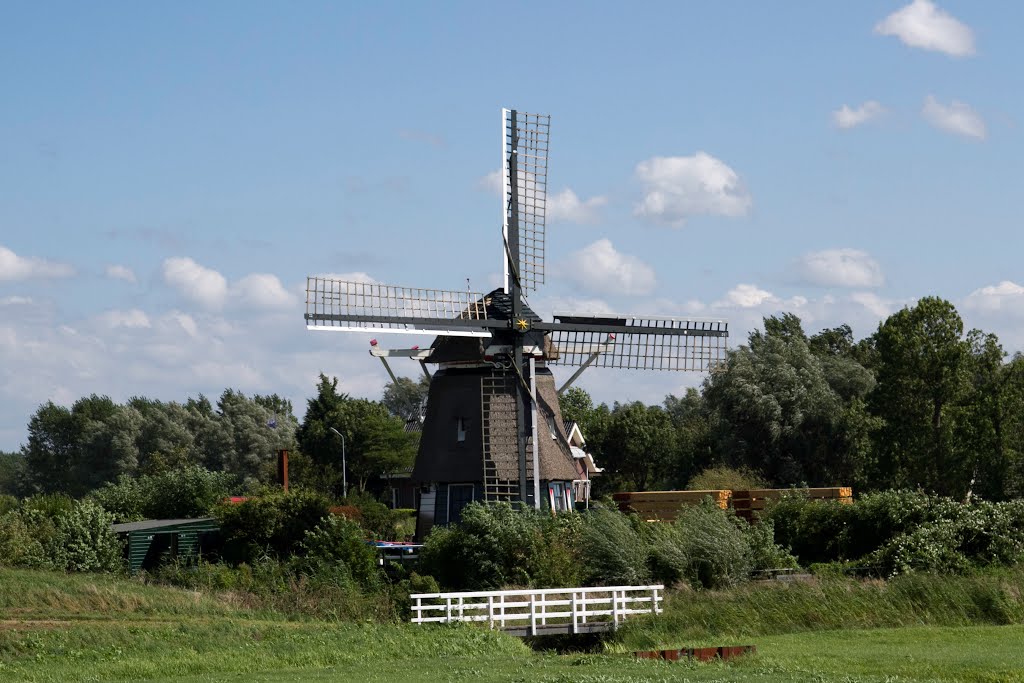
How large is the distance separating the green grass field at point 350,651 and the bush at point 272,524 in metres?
6.17

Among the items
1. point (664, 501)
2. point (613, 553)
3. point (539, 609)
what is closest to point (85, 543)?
point (539, 609)

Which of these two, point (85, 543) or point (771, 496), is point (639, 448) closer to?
point (771, 496)

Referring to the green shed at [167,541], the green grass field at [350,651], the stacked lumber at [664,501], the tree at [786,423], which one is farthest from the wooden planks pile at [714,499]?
the tree at [786,423]

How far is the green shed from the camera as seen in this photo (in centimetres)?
4203

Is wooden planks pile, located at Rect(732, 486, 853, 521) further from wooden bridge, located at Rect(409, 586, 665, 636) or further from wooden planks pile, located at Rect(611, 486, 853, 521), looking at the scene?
wooden bridge, located at Rect(409, 586, 665, 636)

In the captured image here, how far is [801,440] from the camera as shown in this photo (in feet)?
216

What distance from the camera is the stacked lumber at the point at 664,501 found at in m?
42.7

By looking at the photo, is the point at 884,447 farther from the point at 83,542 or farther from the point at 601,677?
the point at 601,677

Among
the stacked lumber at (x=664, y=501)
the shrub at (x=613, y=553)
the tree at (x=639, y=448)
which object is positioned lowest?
the shrub at (x=613, y=553)

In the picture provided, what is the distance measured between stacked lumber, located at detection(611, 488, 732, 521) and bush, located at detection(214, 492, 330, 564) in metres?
9.89

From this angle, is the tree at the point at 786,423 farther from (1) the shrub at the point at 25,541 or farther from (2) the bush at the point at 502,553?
(1) the shrub at the point at 25,541

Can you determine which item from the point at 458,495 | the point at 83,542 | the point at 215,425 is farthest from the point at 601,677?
the point at 215,425

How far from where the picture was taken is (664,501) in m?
43.6

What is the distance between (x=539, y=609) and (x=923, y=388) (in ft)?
82.9
